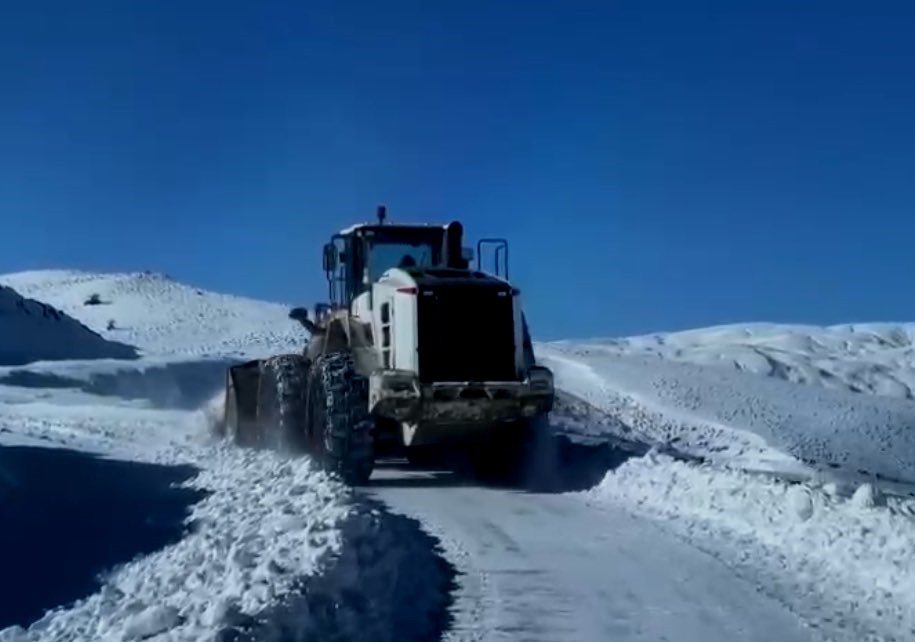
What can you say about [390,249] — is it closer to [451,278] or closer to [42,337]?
[451,278]

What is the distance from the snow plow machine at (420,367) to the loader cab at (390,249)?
0.01 m

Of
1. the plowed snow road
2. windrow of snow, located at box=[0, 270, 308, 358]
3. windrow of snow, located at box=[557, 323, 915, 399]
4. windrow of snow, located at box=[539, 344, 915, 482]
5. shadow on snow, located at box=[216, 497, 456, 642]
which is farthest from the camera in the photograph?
windrow of snow, located at box=[0, 270, 308, 358]

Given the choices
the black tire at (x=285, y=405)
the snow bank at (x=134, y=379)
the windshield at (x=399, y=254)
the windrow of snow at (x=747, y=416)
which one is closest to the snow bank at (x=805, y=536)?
the windshield at (x=399, y=254)

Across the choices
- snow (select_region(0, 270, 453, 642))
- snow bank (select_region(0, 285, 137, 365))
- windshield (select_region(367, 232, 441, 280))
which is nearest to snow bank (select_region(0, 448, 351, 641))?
snow (select_region(0, 270, 453, 642))

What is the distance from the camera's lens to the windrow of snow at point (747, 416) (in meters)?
27.6

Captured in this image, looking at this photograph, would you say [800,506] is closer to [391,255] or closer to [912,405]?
[391,255]

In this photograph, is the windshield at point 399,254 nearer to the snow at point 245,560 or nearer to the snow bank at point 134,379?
the snow at point 245,560

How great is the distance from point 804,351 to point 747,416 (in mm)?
16991

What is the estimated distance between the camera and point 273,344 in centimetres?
5712

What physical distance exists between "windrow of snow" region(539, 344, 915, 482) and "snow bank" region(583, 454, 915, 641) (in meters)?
8.82

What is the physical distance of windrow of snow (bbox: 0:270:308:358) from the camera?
58.6 m

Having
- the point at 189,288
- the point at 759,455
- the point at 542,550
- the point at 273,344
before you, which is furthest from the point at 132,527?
the point at 189,288

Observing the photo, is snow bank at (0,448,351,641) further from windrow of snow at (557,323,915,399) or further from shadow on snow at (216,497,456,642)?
windrow of snow at (557,323,915,399)

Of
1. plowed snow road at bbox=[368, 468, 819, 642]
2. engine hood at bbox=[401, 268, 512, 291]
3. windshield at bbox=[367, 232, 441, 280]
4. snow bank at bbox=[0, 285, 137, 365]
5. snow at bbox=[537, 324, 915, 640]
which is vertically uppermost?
snow bank at bbox=[0, 285, 137, 365]
